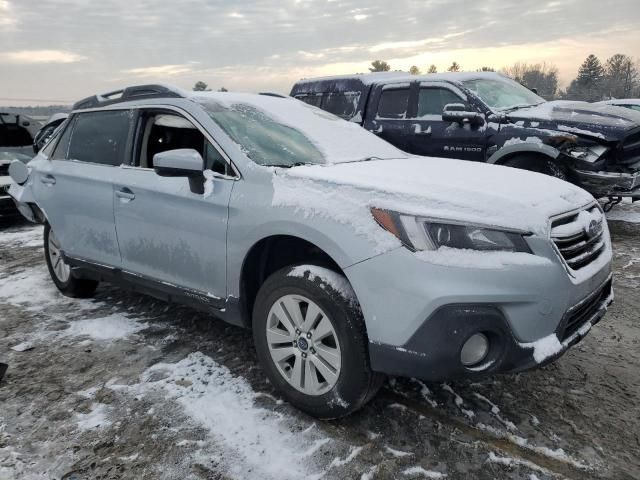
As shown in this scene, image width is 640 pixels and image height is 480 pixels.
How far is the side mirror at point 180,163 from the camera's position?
281 cm

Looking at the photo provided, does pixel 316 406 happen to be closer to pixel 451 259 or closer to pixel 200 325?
pixel 451 259

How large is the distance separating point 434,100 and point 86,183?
480cm

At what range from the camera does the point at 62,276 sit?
4480 mm

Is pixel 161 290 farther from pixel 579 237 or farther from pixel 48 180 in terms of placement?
pixel 579 237

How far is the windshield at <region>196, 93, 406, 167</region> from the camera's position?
2979mm

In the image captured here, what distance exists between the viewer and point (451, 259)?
2.12 meters

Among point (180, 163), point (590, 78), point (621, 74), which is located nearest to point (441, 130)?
point (180, 163)

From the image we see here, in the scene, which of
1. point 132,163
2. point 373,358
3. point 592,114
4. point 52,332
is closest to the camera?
point 373,358

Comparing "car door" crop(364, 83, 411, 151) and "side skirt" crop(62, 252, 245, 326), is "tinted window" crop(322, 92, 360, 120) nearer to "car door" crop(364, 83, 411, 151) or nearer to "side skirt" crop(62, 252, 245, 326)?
"car door" crop(364, 83, 411, 151)

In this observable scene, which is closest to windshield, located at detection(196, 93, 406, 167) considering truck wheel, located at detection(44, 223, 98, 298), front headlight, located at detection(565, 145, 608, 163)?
truck wheel, located at detection(44, 223, 98, 298)

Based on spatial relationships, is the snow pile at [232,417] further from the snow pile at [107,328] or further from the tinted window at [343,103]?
the tinted window at [343,103]

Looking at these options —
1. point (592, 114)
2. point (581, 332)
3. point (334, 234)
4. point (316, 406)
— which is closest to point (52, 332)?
point (316, 406)

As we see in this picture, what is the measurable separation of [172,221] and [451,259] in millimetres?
1794

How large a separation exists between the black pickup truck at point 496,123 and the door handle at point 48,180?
4508 mm
